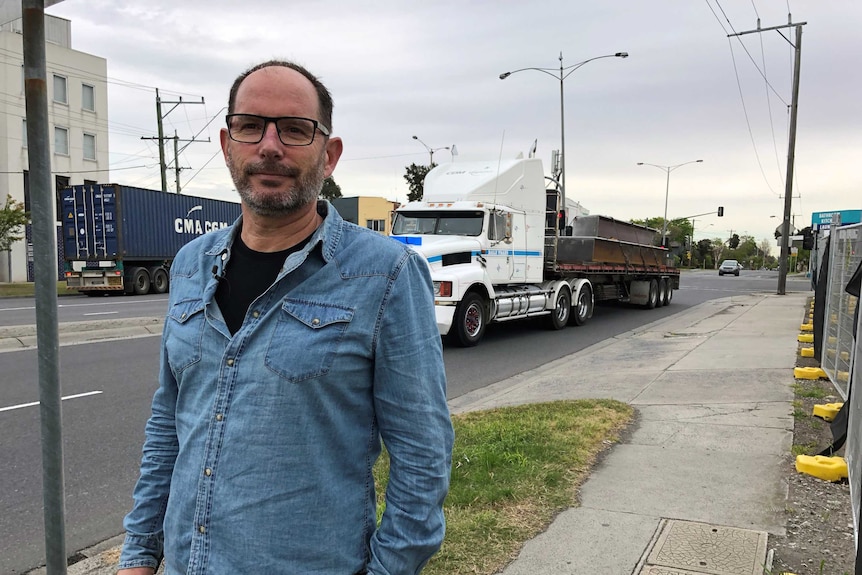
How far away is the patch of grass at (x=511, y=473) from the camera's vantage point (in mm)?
3404

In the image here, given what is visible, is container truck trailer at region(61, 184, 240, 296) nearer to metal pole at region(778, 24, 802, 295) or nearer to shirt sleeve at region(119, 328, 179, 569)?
metal pole at region(778, 24, 802, 295)

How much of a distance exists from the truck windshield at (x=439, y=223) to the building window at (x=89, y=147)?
3063 cm

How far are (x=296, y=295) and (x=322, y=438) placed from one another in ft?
1.14

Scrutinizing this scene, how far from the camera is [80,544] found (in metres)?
3.85

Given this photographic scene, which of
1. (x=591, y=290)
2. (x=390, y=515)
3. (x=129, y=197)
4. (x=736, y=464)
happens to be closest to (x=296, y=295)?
(x=390, y=515)

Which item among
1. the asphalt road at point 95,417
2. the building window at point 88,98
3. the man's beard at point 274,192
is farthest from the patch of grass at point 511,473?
the building window at point 88,98

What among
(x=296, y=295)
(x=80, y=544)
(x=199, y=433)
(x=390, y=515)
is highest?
(x=296, y=295)

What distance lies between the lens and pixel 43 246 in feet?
6.74

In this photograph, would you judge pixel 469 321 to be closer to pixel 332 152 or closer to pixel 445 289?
pixel 445 289

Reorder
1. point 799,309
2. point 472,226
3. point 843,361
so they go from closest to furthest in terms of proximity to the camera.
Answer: point 843,361
point 472,226
point 799,309

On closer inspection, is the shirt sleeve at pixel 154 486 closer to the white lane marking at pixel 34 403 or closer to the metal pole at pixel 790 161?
the white lane marking at pixel 34 403

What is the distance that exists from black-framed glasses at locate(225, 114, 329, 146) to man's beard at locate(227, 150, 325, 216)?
7cm

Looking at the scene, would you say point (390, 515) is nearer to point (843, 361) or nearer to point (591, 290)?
point (843, 361)

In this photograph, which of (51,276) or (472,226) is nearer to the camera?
(51,276)
